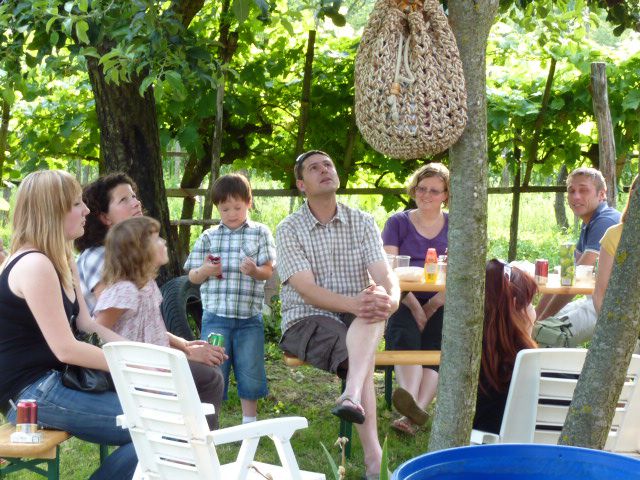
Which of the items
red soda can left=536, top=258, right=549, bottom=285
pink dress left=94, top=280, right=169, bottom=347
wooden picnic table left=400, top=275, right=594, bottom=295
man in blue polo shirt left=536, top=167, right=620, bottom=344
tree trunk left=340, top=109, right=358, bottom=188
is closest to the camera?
pink dress left=94, top=280, right=169, bottom=347

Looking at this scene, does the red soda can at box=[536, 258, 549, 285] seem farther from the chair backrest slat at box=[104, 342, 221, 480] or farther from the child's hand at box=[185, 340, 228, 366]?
the chair backrest slat at box=[104, 342, 221, 480]

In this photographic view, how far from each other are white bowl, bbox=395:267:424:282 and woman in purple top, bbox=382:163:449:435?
0.16 meters

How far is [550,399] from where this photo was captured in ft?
10.8

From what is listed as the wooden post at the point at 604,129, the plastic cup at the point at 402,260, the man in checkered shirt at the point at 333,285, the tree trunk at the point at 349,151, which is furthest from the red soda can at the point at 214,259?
the wooden post at the point at 604,129

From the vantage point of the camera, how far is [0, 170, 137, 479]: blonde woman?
339 cm

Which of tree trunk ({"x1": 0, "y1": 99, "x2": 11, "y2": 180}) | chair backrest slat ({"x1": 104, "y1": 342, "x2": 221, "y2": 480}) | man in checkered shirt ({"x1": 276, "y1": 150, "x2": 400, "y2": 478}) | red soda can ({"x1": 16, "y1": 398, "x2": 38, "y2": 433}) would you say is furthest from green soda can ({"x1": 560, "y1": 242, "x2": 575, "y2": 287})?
tree trunk ({"x1": 0, "y1": 99, "x2": 11, "y2": 180})

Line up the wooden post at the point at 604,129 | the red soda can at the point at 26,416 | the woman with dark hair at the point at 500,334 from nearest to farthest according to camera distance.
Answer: the red soda can at the point at 26,416 → the woman with dark hair at the point at 500,334 → the wooden post at the point at 604,129

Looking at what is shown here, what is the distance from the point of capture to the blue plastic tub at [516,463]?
5.26 feet

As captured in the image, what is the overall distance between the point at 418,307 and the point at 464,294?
123 inches

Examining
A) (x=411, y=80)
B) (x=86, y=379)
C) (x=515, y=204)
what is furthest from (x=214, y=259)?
(x=515, y=204)

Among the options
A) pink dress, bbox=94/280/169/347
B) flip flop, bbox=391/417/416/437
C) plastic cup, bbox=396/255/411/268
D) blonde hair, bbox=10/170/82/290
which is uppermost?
blonde hair, bbox=10/170/82/290

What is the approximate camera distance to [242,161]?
7.82 metres

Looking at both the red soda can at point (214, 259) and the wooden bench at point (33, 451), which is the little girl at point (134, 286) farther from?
the red soda can at point (214, 259)

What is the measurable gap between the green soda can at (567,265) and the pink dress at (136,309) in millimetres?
2290
